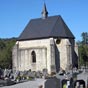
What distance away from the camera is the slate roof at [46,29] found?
57.7m

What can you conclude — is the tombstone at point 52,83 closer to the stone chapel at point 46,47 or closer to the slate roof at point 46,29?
the stone chapel at point 46,47

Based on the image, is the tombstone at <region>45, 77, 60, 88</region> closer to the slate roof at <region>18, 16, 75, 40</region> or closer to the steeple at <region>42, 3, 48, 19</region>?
the slate roof at <region>18, 16, 75, 40</region>

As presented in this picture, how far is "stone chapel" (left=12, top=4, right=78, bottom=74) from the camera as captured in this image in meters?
57.0

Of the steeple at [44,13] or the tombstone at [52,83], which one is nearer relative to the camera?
the tombstone at [52,83]

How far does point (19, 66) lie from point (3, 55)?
28.0 ft

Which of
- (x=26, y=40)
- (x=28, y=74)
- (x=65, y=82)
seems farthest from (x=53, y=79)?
(x=26, y=40)

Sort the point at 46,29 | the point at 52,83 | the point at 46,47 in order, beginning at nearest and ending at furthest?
the point at 52,83, the point at 46,47, the point at 46,29

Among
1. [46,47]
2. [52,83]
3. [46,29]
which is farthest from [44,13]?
[52,83]

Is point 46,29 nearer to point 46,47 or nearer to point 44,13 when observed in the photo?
point 46,47

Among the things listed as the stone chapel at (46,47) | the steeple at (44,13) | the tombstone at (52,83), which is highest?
the steeple at (44,13)

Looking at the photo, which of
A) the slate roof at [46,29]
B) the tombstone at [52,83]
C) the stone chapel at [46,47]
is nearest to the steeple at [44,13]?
the stone chapel at [46,47]

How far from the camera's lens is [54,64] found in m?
56.3

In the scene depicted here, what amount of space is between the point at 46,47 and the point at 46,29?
3.02 metres

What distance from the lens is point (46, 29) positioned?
2314 inches
